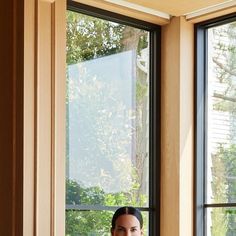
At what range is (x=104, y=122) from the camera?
341cm

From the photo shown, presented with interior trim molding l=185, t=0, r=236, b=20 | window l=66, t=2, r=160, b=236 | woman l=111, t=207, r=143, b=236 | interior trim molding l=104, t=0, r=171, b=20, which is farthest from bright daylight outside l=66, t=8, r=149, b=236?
woman l=111, t=207, r=143, b=236

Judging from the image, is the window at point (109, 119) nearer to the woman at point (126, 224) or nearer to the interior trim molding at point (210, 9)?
the interior trim molding at point (210, 9)

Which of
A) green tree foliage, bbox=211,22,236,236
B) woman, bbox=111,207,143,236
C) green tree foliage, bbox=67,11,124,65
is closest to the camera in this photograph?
woman, bbox=111,207,143,236

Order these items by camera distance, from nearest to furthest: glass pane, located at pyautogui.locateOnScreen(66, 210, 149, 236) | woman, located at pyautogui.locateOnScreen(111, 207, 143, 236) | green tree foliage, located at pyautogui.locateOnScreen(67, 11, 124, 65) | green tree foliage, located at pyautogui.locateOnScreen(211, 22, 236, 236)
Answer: woman, located at pyautogui.locateOnScreen(111, 207, 143, 236) → glass pane, located at pyautogui.locateOnScreen(66, 210, 149, 236) → green tree foliage, located at pyautogui.locateOnScreen(67, 11, 124, 65) → green tree foliage, located at pyautogui.locateOnScreen(211, 22, 236, 236)

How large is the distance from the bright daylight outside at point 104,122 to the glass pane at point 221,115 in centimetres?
39

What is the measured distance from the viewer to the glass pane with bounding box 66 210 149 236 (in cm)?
321

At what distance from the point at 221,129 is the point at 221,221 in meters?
0.55

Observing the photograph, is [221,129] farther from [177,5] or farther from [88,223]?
[88,223]

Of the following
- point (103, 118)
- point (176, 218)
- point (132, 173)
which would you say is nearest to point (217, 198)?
point (176, 218)

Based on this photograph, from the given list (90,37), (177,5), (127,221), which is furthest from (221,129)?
(127,221)

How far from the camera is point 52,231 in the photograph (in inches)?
105

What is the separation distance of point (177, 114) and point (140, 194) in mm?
536

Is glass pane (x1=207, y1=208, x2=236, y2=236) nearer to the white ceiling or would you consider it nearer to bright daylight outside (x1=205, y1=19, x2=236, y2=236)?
bright daylight outside (x1=205, y1=19, x2=236, y2=236)
